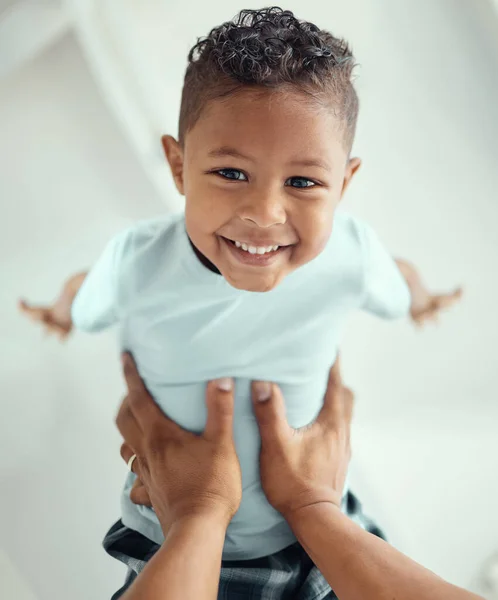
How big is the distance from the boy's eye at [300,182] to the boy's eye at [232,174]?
4 centimetres

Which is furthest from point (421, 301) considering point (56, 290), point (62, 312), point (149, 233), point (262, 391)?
point (56, 290)

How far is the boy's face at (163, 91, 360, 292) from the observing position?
1.68 feet

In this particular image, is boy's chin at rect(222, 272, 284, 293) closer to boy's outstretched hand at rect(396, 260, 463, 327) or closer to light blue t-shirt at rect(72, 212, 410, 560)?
light blue t-shirt at rect(72, 212, 410, 560)

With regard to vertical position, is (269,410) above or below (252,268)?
below

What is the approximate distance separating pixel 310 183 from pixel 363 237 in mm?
204

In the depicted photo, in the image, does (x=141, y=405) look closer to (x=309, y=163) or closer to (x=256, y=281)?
(x=256, y=281)

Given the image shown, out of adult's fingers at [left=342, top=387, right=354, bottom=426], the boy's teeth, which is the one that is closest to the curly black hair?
the boy's teeth

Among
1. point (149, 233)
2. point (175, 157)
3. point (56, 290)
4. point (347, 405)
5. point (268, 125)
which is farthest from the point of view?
point (56, 290)

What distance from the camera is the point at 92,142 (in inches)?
40.7

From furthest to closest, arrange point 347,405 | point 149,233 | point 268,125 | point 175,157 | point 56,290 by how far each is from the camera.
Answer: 1. point 56,290
2. point 347,405
3. point 149,233
4. point 175,157
5. point 268,125

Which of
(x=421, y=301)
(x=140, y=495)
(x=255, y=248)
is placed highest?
(x=255, y=248)

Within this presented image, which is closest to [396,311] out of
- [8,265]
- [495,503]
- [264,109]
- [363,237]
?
[363,237]

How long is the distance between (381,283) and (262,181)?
27 cm

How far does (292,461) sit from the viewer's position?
70cm
